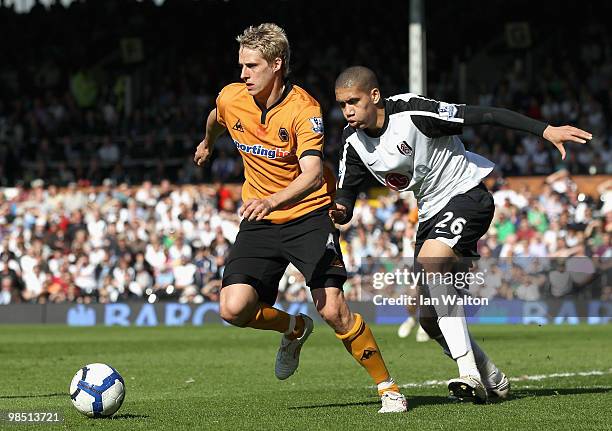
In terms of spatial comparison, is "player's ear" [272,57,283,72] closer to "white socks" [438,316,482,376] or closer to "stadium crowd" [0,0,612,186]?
"white socks" [438,316,482,376]

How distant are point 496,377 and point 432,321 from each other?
601 mm

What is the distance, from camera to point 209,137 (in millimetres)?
8781

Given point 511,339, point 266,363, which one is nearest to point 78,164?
point 511,339

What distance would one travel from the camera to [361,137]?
8344 mm

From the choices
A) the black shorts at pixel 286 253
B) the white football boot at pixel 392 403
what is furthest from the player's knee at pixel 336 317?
the white football boot at pixel 392 403

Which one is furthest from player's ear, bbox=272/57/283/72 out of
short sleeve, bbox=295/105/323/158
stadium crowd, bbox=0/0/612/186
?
stadium crowd, bbox=0/0/612/186

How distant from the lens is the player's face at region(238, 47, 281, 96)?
25.9 ft

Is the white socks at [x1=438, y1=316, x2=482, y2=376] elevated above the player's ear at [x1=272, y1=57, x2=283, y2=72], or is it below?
below

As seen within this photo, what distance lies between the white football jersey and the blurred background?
345 inches

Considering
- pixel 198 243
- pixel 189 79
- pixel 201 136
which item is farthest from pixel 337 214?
pixel 189 79

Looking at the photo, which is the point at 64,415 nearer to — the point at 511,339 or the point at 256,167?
the point at 256,167

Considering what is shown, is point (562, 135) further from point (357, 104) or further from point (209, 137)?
point (209, 137)

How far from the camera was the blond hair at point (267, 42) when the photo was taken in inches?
311

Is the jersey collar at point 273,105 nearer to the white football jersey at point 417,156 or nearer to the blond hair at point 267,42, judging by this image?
the blond hair at point 267,42
